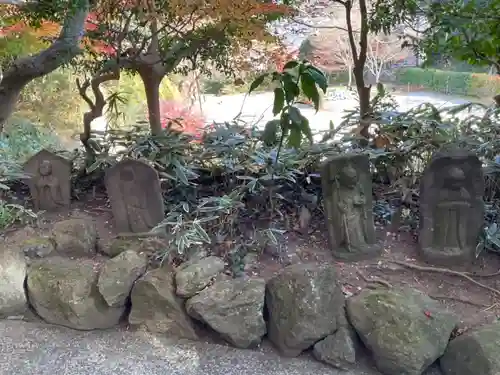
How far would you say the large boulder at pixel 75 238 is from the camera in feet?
8.14

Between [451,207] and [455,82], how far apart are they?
262 cm

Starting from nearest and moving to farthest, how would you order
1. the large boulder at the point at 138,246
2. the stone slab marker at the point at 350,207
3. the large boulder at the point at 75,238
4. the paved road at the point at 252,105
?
the stone slab marker at the point at 350,207 < the large boulder at the point at 138,246 < the large boulder at the point at 75,238 < the paved road at the point at 252,105

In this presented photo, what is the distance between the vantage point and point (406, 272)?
2209 mm

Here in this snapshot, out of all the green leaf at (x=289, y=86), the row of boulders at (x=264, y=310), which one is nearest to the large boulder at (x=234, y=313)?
the row of boulders at (x=264, y=310)

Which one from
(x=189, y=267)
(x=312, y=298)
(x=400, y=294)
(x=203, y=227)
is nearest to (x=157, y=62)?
(x=203, y=227)

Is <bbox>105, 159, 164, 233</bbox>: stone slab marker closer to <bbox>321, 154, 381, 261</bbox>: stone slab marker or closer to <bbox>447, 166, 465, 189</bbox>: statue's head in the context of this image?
<bbox>321, 154, 381, 261</bbox>: stone slab marker

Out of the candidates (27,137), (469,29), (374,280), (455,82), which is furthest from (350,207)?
(27,137)

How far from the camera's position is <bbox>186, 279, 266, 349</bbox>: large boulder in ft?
6.50

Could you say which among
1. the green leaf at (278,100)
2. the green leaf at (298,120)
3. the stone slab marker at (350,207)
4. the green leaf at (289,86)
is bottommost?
the stone slab marker at (350,207)

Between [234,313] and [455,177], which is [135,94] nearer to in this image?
[234,313]

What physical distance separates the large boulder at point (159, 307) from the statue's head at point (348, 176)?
3.06 feet

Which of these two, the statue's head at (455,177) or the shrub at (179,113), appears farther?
the shrub at (179,113)

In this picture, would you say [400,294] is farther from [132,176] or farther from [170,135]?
[170,135]

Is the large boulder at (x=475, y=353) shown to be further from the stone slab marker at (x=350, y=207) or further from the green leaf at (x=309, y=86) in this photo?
the green leaf at (x=309, y=86)
